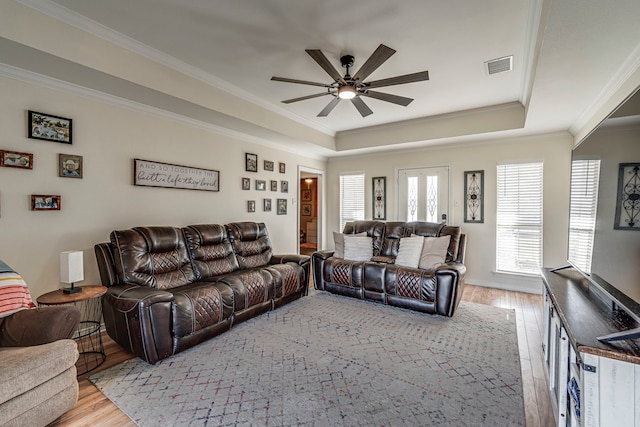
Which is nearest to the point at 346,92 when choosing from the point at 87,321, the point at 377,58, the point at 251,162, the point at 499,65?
the point at 377,58

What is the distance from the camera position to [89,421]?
5.93 ft

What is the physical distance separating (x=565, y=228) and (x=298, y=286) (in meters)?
4.12

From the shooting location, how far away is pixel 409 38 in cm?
266

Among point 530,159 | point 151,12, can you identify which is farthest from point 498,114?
point 151,12

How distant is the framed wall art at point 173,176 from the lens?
342 centimetres

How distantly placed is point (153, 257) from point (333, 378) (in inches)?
84.5

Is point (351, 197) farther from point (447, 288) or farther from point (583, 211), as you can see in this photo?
point (583, 211)

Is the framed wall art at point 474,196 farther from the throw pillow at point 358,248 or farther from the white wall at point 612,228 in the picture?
the white wall at point 612,228

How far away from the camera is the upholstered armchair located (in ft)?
5.06

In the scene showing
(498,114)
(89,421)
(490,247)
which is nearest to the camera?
(89,421)

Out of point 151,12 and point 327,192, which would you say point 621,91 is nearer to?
point 151,12

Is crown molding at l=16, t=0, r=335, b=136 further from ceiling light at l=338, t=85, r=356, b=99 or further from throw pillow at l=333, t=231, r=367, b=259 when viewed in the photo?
throw pillow at l=333, t=231, r=367, b=259

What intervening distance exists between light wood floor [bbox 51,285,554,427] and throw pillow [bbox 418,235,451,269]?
109 centimetres

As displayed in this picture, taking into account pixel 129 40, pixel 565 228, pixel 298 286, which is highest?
pixel 129 40
